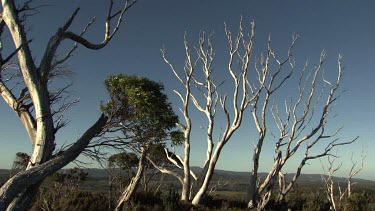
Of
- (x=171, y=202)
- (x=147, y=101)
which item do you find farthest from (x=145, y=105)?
(x=171, y=202)

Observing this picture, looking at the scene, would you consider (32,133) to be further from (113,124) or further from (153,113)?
(153,113)

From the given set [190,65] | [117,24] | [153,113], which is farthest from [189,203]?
[117,24]

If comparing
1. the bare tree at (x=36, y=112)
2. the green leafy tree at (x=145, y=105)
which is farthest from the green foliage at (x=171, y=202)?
the bare tree at (x=36, y=112)

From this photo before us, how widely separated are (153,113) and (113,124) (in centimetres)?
479

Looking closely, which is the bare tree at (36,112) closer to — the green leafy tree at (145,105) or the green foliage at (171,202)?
the green leafy tree at (145,105)

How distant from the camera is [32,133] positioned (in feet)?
19.7

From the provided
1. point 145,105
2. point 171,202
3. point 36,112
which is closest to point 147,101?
point 145,105

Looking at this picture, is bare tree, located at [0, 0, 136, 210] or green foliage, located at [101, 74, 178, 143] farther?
green foliage, located at [101, 74, 178, 143]

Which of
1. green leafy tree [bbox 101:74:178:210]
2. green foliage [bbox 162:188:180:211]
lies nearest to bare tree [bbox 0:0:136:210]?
green leafy tree [bbox 101:74:178:210]

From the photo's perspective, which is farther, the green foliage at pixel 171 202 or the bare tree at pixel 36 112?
the green foliage at pixel 171 202

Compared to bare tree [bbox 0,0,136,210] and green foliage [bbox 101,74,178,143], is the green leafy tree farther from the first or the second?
bare tree [bbox 0,0,136,210]

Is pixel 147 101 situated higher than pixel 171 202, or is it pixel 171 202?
pixel 147 101

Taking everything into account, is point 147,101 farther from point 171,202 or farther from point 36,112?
point 36,112

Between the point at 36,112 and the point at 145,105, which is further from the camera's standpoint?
the point at 145,105
